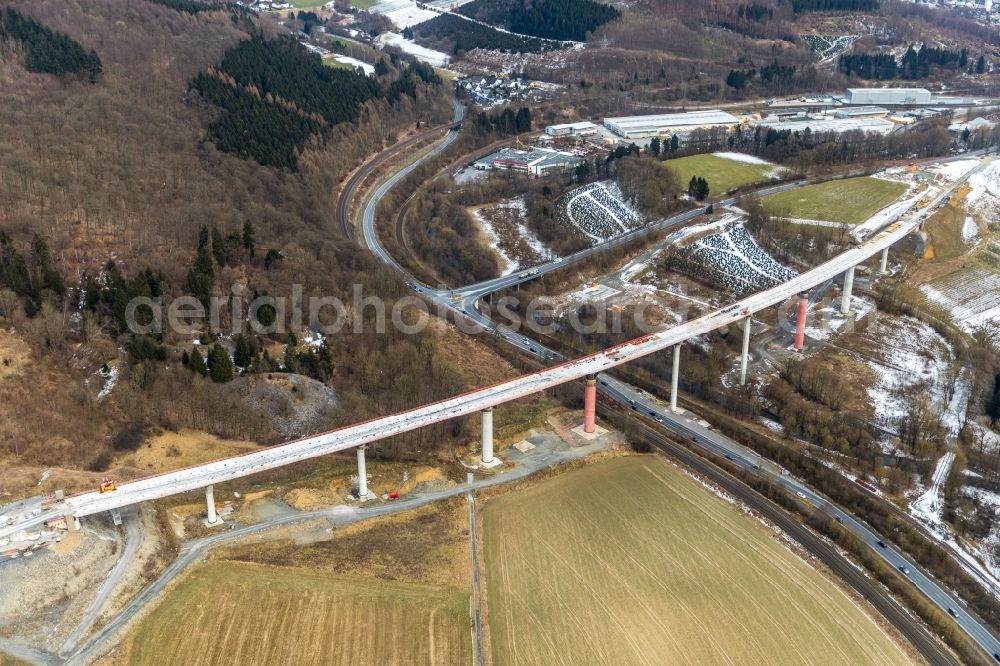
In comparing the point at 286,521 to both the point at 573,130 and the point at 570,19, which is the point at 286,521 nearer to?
the point at 573,130

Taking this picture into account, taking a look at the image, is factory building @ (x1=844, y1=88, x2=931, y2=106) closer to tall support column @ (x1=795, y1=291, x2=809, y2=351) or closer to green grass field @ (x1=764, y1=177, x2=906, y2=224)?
green grass field @ (x1=764, y1=177, x2=906, y2=224)

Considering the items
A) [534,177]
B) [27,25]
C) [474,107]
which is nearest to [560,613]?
[534,177]

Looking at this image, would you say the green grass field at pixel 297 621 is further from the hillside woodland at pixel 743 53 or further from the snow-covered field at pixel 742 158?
the hillside woodland at pixel 743 53

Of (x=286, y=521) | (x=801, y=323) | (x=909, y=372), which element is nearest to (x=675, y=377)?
(x=801, y=323)

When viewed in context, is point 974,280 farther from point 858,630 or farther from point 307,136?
point 307,136

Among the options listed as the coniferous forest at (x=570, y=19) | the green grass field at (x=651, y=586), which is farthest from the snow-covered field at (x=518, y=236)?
the coniferous forest at (x=570, y=19)
